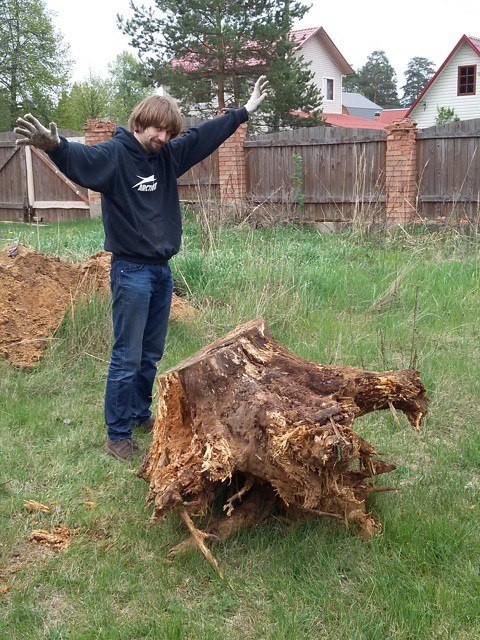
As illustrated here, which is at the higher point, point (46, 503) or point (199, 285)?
point (199, 285)

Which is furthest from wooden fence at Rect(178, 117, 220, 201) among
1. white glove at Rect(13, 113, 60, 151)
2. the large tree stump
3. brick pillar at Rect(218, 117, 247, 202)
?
the large tree stump

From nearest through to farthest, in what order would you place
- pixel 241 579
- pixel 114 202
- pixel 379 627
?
1. pixel 379 627
2. pixel 241 579
3. pixel 114 202

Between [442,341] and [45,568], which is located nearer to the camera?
[45,568]

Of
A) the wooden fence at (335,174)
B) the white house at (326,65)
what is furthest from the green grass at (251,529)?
the white house at (326,65)

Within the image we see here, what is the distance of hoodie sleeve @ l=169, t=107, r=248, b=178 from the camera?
12.7 ft

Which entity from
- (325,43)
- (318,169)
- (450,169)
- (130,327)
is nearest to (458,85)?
(325,43)

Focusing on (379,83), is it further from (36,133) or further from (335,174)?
(36,133)

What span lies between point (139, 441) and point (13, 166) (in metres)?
15.0

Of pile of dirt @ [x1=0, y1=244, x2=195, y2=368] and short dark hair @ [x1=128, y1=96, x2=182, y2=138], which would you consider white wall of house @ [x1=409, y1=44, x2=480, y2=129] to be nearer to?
pile of dirt @ [x1=0, y1=244, x2=195, y2=368]

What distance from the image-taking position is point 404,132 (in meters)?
11.9

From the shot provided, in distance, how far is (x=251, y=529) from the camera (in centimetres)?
295

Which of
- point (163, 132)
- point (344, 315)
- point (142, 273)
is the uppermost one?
point (163, 132)

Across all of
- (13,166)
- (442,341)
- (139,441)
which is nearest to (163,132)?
(139,441)

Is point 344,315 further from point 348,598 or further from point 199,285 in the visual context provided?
point 348,598
